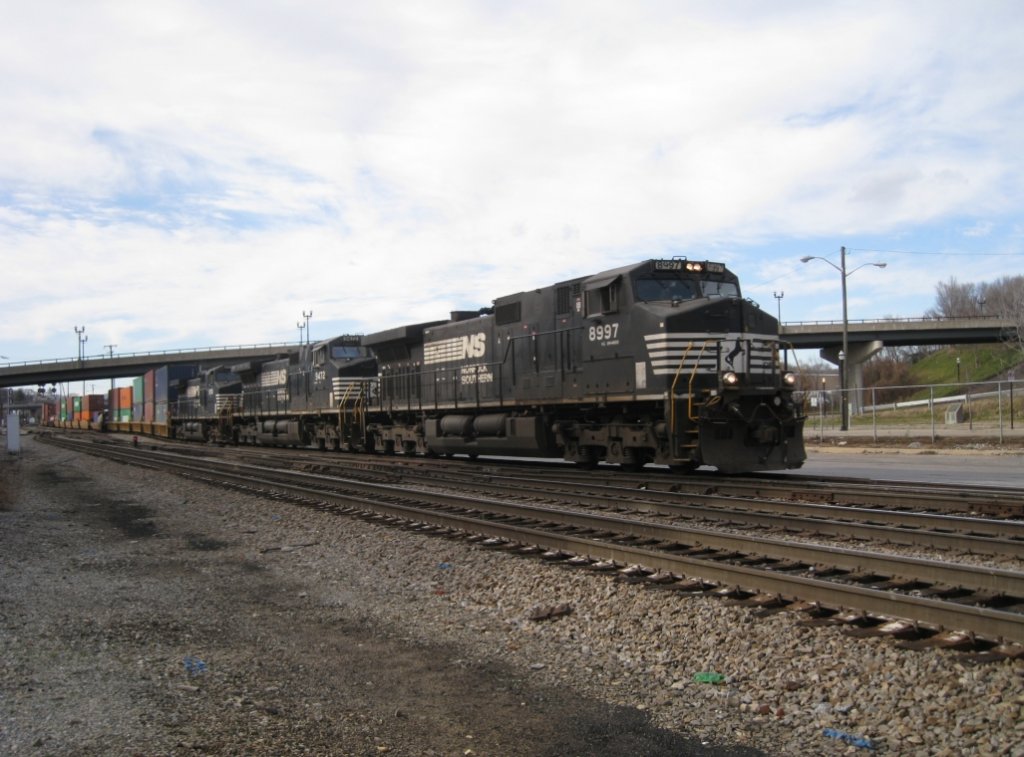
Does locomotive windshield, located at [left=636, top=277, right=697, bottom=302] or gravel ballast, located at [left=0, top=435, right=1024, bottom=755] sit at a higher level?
locomotive windshield, located at [left=636, top=277, right=697, bottom=302]

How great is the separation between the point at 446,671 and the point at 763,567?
3.13 m

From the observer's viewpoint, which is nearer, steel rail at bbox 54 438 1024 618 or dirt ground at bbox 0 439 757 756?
dirt ground at bbox 0 439 757 756

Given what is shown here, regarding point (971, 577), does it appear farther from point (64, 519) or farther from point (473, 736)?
point (64, 519)

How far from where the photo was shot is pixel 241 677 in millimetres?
5152

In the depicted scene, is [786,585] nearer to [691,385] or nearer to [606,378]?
[691,385]

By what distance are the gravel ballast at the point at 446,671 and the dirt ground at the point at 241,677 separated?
18 mm

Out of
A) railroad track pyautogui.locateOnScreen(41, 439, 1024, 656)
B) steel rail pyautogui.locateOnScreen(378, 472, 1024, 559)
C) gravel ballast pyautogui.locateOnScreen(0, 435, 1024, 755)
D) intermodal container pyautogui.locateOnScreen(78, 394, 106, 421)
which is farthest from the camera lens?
intermodal container pyautogui.locateOnScreen(78, 394, 106, 421)

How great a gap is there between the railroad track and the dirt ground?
1.95 metres

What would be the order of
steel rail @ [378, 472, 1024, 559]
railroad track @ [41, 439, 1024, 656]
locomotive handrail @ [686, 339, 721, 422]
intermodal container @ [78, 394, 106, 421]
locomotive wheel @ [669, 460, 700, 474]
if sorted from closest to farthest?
railroad track @ [41, 439, 1024, 656] → steel rail @ [378, 472, 1024, 559] → locomotive handrail @ [686, 339, 721, 422] → locomotive wheel @ [669, 460, 700, 474] → intermodal container @ [78, 394, 106, 421]

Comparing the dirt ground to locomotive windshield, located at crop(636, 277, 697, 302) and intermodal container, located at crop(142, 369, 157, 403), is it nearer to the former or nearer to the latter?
locomotive windshield, located at crop(636, 277, 697, 302)

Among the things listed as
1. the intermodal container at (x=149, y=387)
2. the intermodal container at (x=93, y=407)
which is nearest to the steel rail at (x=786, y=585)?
the intermodal container at (x=149, y=387)

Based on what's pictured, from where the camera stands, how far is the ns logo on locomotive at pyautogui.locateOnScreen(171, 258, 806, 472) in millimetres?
13422

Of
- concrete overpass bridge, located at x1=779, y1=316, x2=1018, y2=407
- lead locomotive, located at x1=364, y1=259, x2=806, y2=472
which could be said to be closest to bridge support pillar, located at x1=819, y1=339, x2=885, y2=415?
concrete overpass bridge, located at x1=779, y1=316, x2=1018, y2=407

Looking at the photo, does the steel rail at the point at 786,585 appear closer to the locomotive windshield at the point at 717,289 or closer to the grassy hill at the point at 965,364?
the locomotive windshield at the point at 717,289
